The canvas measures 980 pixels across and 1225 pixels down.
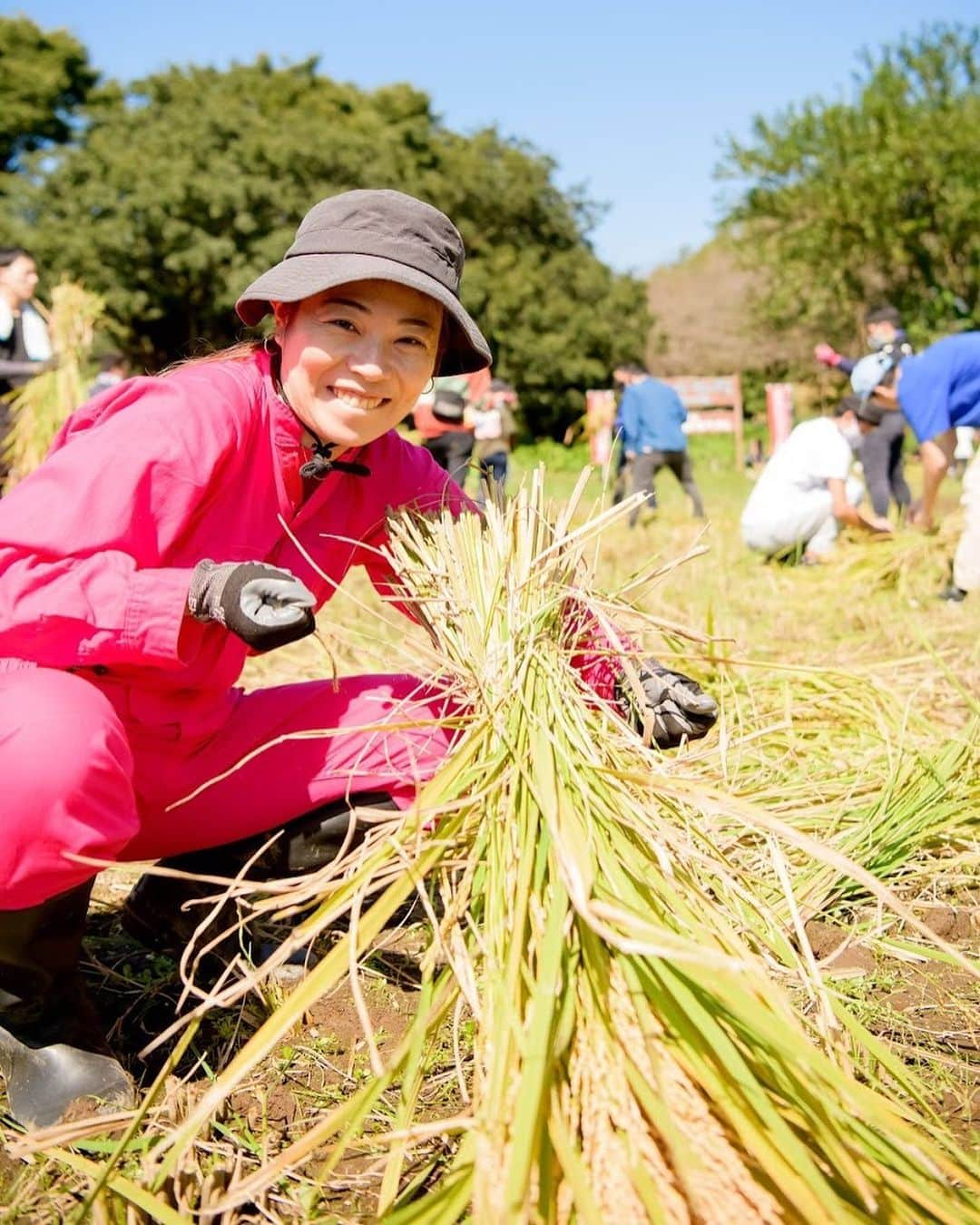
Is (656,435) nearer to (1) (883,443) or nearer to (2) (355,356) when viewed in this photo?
(1) (883,443)

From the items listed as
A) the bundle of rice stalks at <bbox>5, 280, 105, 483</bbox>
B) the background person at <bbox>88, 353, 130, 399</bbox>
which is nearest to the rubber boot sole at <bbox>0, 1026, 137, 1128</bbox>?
the bundle of rice stalks at <bbox>5, 280, 105, 483</bbox>

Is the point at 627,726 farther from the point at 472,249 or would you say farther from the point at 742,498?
the point at 472,249

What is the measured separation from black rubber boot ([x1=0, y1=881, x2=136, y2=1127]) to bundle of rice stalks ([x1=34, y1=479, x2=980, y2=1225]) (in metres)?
0.15

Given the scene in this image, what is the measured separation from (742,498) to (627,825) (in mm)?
11033

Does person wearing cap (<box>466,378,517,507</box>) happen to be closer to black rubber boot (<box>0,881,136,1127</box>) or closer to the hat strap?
the hat strap

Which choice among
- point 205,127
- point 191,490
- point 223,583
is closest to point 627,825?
point 223,583

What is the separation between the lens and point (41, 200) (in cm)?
2397

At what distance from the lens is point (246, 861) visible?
189 cm

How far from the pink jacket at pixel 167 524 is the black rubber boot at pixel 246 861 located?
232mm

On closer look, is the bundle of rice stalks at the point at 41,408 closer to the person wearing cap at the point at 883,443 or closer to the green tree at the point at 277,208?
the person wearing cap at the point at 883,443

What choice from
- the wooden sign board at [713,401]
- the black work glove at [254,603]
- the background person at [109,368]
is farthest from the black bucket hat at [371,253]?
the wooden sign board at [713,401]

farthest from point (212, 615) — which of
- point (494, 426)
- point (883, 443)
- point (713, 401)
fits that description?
point (713, 401)

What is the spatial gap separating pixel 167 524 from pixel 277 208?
22.6 metres

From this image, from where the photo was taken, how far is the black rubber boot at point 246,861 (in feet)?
6.22
